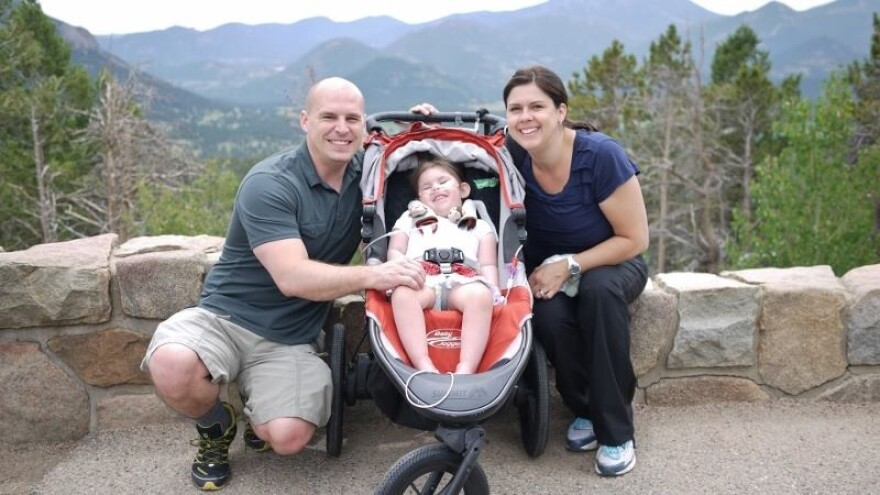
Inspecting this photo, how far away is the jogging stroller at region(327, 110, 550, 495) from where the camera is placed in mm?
2217

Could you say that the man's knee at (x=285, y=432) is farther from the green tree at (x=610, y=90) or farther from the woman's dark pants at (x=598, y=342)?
the green tree at (x=610, y=90)

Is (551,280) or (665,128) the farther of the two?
(665,128)

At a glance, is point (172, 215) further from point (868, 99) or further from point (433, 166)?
point (433, 166)

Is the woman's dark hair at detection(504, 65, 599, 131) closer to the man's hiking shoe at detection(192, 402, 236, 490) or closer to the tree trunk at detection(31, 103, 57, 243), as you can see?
the man's hiking shoe at detection(192, 402, 236, 490)

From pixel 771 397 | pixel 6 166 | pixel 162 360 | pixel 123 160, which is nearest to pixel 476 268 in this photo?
pixel 162 360

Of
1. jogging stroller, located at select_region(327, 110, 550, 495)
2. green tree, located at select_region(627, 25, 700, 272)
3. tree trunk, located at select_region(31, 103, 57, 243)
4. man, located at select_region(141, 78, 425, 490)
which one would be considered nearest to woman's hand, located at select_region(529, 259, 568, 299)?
jogging stroller, located at select_region(327, 110, 550, 495)

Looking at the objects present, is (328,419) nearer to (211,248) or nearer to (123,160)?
(211,248)

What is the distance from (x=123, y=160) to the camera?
18.6 m

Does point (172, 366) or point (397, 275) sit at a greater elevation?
point (397, 275)

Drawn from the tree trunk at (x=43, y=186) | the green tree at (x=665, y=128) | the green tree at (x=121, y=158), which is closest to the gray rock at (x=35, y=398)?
the green tree at (x=121, y=158)

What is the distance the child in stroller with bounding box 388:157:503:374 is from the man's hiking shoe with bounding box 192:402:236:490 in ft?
2.81

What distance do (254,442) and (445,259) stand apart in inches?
43.8

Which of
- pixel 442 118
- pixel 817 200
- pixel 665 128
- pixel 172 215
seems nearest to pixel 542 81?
pixel 442 118

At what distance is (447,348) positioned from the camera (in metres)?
2.54
